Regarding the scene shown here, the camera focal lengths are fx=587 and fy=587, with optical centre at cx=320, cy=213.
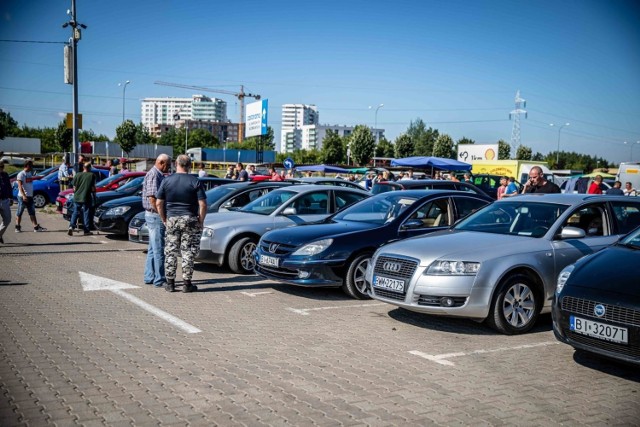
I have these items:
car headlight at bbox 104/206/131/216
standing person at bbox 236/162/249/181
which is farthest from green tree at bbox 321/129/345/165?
car headlight at bbox 104/206/131/216

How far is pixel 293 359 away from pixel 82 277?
5299 mm

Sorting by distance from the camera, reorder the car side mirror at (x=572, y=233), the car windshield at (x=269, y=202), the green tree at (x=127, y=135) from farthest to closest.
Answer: the green tree at (x=127, y=135), the car windshield at (x=269, y=202), the car side mirror at (x=572, y=233)

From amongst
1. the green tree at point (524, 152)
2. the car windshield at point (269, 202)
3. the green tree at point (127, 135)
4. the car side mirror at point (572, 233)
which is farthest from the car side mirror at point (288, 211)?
the green tree at point (524, 152)

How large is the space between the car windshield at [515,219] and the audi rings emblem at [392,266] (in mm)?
1368

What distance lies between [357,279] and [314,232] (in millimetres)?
917

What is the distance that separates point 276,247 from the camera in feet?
27.9

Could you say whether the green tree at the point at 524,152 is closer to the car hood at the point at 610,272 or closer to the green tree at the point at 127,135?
the green tree at the point at 127,135

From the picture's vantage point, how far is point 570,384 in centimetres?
497

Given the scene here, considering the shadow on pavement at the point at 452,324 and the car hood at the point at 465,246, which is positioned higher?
the car hood at the point at 465,246

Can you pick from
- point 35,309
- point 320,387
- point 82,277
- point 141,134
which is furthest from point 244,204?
point 141,134

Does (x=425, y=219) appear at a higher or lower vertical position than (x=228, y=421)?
higher

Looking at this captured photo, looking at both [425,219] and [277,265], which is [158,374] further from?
[425,219]

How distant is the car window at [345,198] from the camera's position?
10.8 metres

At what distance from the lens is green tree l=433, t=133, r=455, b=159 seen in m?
101
